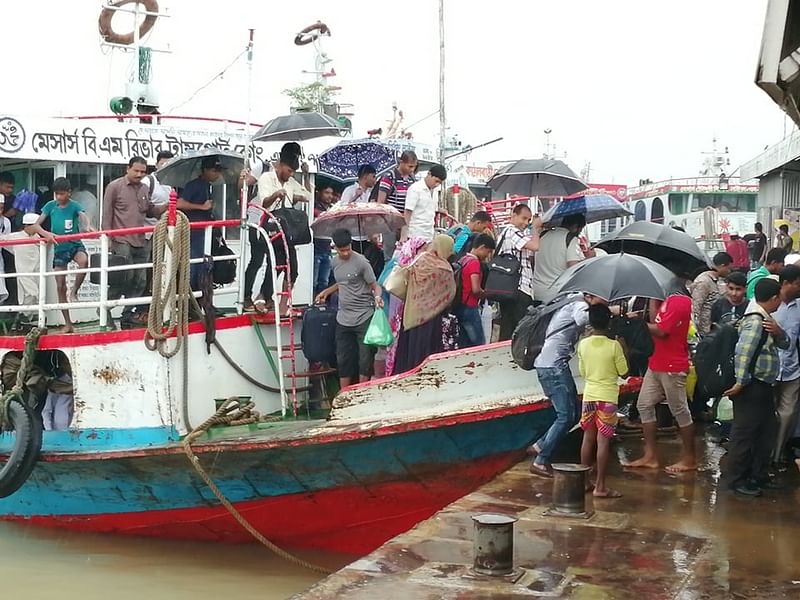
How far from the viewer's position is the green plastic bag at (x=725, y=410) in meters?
8.13

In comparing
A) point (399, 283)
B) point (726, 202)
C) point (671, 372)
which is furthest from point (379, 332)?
point (726, 202)

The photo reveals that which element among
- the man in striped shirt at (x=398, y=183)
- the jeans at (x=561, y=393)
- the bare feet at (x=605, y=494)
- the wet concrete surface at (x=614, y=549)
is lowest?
the wet concrete surface at (x=614, y=549)

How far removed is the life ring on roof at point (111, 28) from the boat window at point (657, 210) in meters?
21.8

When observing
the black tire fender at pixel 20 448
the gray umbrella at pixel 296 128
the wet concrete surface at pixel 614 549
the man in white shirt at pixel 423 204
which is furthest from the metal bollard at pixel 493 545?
the gray umbrella at pixel 296 128

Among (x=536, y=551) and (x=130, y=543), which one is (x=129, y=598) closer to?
(x=130, y=543)

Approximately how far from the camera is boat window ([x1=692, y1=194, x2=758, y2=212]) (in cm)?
3055

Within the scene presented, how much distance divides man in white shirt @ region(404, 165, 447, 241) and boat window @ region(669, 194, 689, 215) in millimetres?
23409

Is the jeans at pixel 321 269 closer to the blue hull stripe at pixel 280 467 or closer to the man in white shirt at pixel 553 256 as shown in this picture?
the man in white shirt at pixel 553 256

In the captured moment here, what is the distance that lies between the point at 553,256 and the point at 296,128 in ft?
8.63

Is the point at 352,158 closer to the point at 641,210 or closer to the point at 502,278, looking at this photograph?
the point at 502,278

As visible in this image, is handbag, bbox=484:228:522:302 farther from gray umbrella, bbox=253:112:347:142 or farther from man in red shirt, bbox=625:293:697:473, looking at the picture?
gray umbrella, bbox=253:112:347:142

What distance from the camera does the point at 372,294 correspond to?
803 cm

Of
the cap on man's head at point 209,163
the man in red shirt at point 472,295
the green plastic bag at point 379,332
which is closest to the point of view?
the green plastic bag at point 379,332

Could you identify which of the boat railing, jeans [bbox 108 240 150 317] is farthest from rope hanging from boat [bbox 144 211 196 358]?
jeans [bbox 108 240 150 317]
